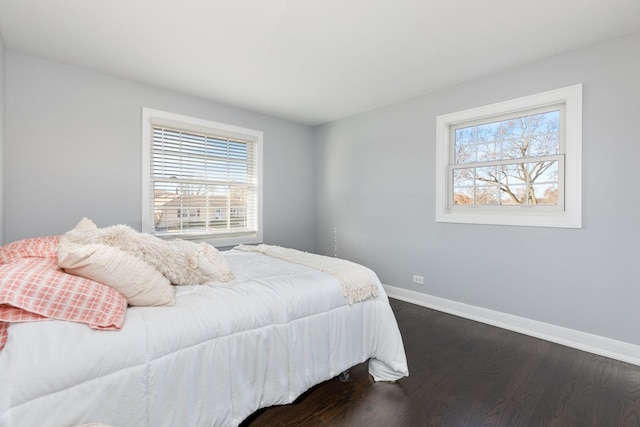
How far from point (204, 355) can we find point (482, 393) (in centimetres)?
172

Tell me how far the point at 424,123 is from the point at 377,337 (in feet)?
8.60

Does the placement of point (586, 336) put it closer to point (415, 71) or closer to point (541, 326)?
point (541, 326)

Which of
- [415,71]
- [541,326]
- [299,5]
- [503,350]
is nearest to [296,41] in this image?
[299,5]

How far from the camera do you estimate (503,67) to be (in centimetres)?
290

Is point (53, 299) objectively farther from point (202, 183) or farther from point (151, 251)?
point (202, 183)

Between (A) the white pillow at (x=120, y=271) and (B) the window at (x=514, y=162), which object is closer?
(A) the white pillow at (x=120, y=271)

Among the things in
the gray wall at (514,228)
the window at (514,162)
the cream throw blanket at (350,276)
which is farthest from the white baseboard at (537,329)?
the cream throw blanket at (350,276)

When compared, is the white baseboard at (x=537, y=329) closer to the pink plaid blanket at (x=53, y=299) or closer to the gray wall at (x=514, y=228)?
the gray wall at (x=514, y=228)

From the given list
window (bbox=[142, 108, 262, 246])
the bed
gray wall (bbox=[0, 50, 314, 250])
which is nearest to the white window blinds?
window (bbox=[142, 108, 262, 246])

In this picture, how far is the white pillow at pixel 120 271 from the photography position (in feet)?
4.18

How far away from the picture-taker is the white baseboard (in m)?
2.36

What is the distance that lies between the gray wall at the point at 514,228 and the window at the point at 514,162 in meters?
0.08

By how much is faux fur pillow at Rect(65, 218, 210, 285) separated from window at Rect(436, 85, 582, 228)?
2.76 meters

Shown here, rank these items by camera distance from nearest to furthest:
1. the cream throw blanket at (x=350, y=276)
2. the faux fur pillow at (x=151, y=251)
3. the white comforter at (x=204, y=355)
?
the white comforter at (x=204, y=355) < the faux fur pillow at (x=151, y=251) < the cream throw blanket at (x=350, y=276)
